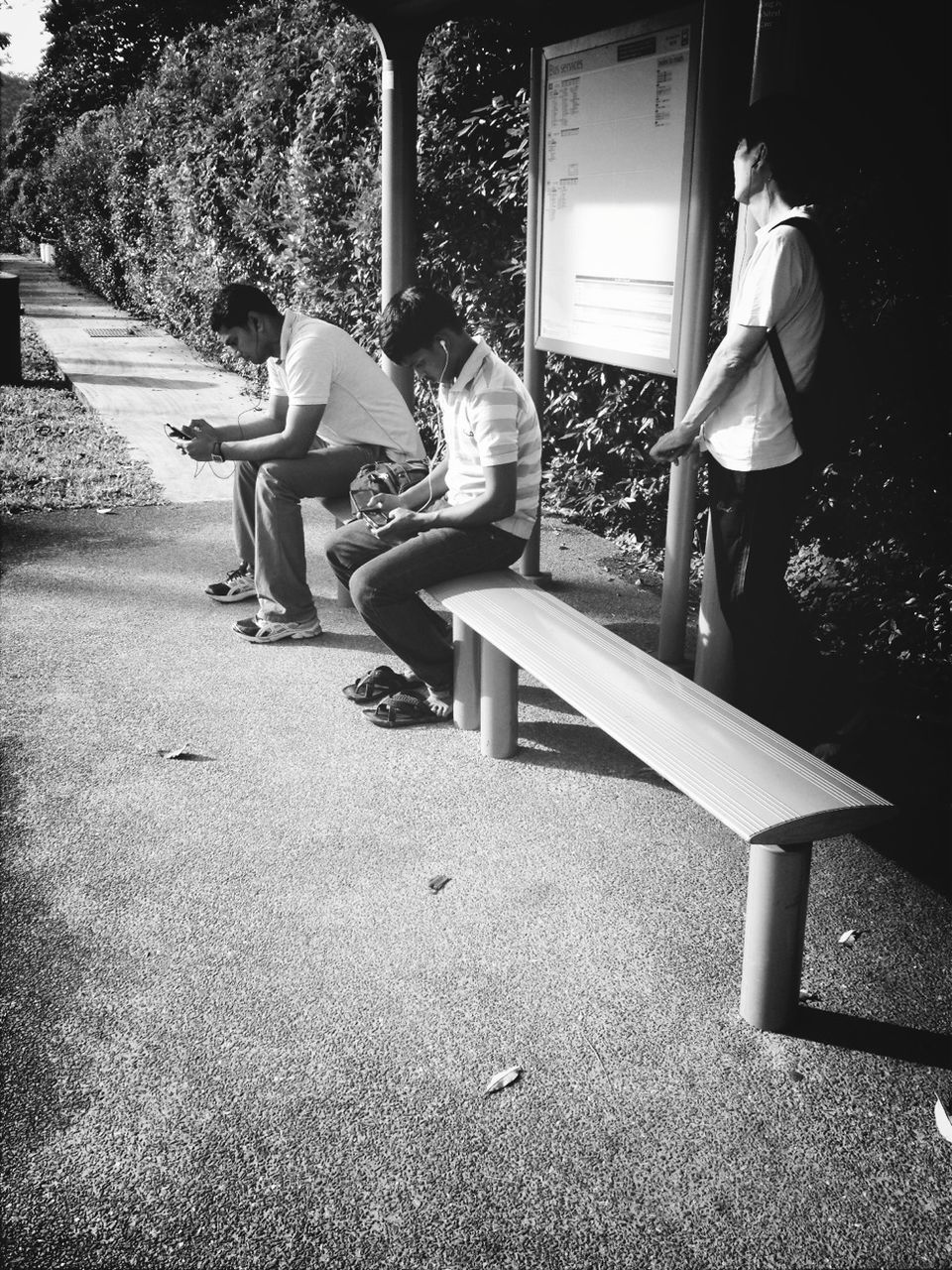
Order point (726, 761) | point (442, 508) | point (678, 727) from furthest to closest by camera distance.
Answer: point (442, 508) < point (678, 727) < point (726, 761)

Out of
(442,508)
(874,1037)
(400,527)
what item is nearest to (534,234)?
(442,508)

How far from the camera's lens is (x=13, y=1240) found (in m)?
2.04

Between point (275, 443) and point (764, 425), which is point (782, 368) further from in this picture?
point (275, 443)

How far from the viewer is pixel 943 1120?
7.53 ft

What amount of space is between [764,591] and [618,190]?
1978 mm

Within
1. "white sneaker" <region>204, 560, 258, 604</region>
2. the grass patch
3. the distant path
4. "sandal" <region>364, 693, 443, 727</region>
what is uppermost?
the distant path

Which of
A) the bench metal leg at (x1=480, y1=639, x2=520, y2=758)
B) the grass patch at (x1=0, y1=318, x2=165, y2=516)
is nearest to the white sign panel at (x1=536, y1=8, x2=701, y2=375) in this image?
the bench metal leg at (x1=480, y1=639, x2=520, y2=758)

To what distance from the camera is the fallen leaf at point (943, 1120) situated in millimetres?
2264

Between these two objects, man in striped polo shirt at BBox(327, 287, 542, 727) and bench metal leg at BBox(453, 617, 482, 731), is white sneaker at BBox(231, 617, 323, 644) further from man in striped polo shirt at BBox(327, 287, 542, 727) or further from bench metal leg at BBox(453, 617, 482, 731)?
bench metal leg at BBox(453, 617, 482, 731)

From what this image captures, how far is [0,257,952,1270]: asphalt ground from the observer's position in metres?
2.08

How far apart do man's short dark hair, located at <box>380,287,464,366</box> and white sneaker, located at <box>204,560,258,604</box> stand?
2.09 m

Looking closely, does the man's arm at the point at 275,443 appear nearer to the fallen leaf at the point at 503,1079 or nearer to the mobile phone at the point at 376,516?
the mobile phone at the point at 376,516

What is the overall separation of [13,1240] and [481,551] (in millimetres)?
2593

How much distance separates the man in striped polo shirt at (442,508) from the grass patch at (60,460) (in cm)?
370
